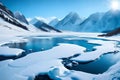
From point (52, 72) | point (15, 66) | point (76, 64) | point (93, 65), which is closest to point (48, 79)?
point (52, 72)

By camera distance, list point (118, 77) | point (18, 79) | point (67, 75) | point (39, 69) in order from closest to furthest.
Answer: point (118, 77) → point (18, 79) → point (67, 75) → point (39, 69)

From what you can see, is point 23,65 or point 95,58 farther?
point 95,58

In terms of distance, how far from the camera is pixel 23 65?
78.4 feet

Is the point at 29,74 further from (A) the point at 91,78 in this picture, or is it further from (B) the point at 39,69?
(A) the point at 91,78

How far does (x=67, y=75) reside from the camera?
19531 mm

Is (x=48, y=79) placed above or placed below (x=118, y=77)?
below

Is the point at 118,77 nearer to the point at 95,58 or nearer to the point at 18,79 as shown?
the point at 18,79

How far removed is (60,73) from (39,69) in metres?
3.22

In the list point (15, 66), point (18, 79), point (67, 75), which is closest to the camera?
point (18, 79)

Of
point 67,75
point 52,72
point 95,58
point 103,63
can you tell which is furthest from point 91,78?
point 95,58

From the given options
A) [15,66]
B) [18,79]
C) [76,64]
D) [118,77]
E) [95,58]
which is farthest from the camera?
[95,58]

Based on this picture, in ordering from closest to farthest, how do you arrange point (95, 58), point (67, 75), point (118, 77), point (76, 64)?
point (118, 77) < point (67, 75) < point (76, 64) < point (95, 58)

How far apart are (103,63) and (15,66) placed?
1294 cm

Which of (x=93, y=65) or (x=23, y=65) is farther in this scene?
(x=93, y=65)
